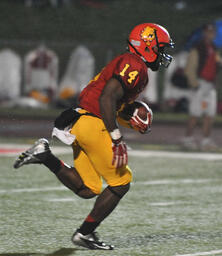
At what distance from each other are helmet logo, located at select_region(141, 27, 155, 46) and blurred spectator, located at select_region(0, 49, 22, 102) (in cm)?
1633

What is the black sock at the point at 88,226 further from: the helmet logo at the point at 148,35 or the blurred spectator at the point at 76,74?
the blurred spectator at the point at 76,74

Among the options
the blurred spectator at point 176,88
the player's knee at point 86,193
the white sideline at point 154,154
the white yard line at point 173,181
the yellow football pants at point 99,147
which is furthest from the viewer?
the blurred spectator at point 176,88

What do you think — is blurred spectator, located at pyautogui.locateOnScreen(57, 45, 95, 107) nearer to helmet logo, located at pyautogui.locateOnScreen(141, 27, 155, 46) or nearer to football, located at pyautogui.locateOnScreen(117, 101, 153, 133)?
football, located at pyautogui.locateOnScreen(117, 101, 153, 133)

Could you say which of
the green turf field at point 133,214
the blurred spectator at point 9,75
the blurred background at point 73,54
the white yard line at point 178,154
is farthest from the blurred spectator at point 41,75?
the green turf field at point 133,214

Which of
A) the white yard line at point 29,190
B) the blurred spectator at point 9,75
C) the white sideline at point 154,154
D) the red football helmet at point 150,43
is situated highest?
the red football helmet at point 150,43

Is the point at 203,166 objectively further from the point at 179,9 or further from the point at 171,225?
the point at 179,9

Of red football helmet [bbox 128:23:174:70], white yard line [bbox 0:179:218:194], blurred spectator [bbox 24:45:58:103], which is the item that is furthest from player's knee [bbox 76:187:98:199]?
blurred spectator [bbox 24:45:58:103]

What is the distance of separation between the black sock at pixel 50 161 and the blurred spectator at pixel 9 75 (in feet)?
52.8

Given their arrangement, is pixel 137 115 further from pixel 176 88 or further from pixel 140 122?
pixel 176 88

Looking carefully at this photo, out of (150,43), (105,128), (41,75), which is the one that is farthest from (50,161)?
(41,75)

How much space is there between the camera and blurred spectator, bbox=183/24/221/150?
43.9 ft

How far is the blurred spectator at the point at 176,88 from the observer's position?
21172 millimetres

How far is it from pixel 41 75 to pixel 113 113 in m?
Answer: 16.6

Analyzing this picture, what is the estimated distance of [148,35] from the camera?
19.7 feet
